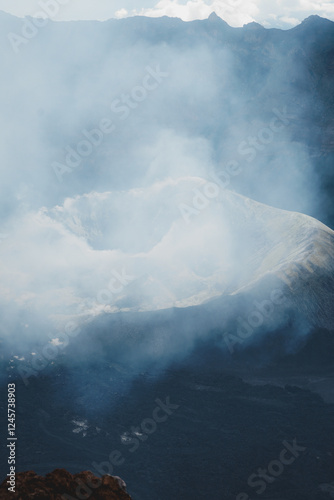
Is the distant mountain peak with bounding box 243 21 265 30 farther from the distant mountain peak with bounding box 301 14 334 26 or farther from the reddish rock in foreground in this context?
the reddish rock in foreground

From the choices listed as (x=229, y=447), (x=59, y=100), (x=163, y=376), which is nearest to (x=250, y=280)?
(x=163, y=376)

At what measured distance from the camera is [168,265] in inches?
2494

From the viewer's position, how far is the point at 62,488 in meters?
17.4

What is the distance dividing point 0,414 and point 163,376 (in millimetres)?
14352

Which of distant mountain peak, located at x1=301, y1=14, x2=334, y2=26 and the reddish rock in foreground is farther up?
distant mountain peak, located at x1=301, y1=14, x2=334, y2=26

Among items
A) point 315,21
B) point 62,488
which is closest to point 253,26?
point 315,21

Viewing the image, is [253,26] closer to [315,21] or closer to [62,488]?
[315,21]

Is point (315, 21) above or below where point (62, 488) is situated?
above

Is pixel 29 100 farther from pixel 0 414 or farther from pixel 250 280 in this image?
pixel 0 414

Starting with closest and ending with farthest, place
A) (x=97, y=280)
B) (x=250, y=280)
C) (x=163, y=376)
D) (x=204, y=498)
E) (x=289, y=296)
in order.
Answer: (x=204, y=498) < (x=163, y=376) < (x=289, y=296) < (x=250, y=280) < (x=97, y=280)

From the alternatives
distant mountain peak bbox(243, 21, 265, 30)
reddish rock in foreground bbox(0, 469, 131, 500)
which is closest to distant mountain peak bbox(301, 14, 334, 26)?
distant mountain peak bbox(243, 21, 265, 30)

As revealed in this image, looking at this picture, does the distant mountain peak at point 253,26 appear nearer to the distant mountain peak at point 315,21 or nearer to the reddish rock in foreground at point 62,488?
the distant mountain peak at point 315,21

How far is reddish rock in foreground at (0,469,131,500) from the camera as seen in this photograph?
16.4 metres

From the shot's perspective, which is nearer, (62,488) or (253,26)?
(62,488)
